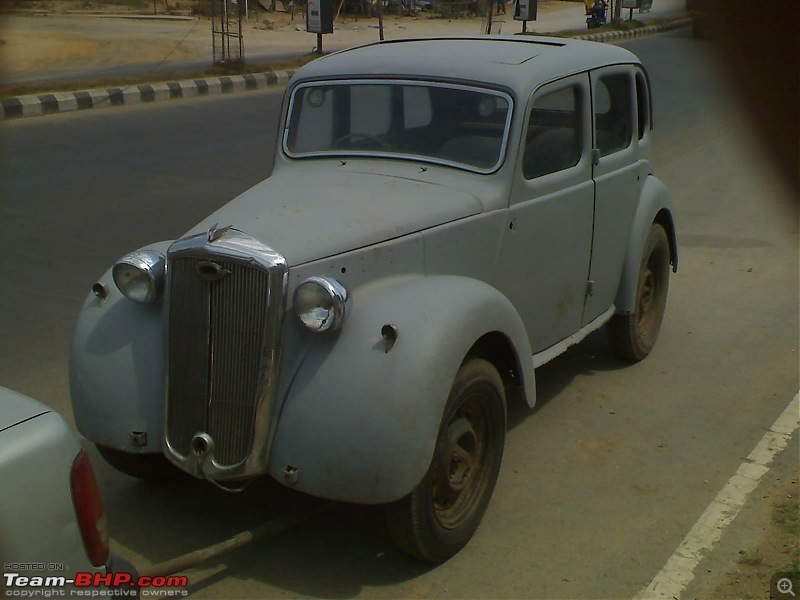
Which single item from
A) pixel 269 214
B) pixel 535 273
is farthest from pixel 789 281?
pixel 269 214

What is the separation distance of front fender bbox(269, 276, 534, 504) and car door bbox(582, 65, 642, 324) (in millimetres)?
1703

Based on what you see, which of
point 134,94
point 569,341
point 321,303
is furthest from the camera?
point 134,94

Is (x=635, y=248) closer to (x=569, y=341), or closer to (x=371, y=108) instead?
(x=569, y=341)

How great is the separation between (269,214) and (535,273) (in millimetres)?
1294

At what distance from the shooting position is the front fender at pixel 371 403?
9.82 feet

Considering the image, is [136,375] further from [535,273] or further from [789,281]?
[789,281]

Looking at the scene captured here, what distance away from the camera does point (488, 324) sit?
3453 mm

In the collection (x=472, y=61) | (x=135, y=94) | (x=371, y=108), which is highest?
(x=472, y=61)

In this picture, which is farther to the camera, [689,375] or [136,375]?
[689,375]

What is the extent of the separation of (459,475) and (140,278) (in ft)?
4.35

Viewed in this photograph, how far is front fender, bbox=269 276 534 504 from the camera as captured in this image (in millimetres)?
2994

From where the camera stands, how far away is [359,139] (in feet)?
14.2

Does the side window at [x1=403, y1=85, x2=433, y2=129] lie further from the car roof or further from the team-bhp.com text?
the team-bhp.com text

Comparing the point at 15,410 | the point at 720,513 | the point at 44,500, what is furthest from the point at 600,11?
the point at 44,500
